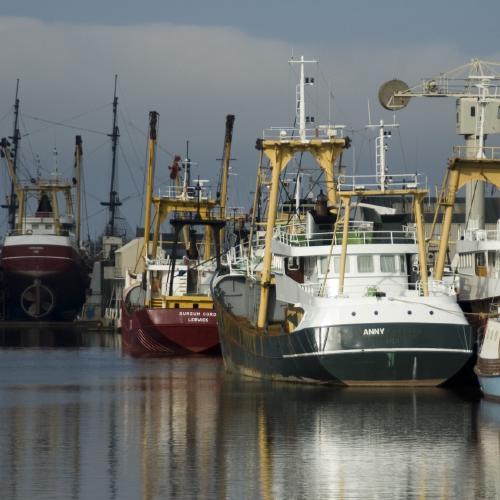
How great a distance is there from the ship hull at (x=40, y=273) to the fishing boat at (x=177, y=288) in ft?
117

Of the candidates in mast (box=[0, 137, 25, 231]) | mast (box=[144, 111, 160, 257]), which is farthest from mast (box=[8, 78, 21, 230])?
mast (box=[144, 111, 160, 257])

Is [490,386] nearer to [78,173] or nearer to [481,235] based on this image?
[481,235]

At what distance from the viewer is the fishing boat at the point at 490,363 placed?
50.2 meters

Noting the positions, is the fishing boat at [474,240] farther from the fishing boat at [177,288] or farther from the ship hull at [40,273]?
the ship hull at [40,273]

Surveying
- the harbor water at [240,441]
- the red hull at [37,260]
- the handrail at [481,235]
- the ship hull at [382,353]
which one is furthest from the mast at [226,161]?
the ship hull at [382,353]

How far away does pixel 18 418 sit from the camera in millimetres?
50062

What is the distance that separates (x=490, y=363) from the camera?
50562 mm

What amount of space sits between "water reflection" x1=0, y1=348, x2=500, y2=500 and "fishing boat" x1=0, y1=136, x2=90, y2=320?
85329mm

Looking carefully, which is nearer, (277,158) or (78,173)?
(277,158)

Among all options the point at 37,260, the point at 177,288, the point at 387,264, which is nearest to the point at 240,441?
the point at 387,264

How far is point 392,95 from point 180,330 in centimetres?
1799

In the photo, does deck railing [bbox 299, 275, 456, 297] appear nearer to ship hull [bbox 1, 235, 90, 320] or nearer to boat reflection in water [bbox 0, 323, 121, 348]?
boat reflection in water [bbox 0, 323, 121, 348]

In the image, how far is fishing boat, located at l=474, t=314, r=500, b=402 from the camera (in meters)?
50.2

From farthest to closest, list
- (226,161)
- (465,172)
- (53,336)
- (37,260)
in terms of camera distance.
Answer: (37,260) < (53,336) < (226,161) < (465,172)
